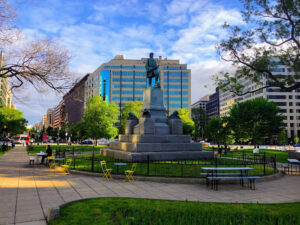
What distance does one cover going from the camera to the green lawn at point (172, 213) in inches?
232

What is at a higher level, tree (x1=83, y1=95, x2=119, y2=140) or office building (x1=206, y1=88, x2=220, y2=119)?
office building (x1=206, y1=88, x2=220, y2=119)

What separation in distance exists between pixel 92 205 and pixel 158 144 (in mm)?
11307

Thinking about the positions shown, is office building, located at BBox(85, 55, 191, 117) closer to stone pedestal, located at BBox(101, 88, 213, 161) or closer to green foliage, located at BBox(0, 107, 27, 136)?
green foliage, located at BBox(0, 107, 27, 136)

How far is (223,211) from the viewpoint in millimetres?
6742

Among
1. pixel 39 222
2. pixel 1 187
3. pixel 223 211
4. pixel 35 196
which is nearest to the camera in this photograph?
pixel 39 222

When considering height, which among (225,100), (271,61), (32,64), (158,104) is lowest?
(158,104)

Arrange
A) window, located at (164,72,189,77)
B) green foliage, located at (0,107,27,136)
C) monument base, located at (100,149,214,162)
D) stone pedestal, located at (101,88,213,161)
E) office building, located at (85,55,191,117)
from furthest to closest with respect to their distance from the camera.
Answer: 1. window, located at (164,72,189,77)
2. office building, located at (85,55,191,117)
3. green foliage, located at (0,107,27,136)
4. stone pedestal, located at (101,88,213,161)
5. monument base, located at (100,149,214,162)

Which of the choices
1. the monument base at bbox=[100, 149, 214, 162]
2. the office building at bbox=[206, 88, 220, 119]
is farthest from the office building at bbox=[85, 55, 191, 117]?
the monument base at bbox=[100, 149, 214, 162]

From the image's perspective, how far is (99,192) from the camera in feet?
30.3

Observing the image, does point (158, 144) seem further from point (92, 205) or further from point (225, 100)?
point (225, 100)

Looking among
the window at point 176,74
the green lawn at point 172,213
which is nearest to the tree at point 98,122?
the green lawn at point 172,213

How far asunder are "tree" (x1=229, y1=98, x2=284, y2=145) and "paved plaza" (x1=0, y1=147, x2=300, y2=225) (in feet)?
120

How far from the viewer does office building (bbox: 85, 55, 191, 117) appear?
104 m

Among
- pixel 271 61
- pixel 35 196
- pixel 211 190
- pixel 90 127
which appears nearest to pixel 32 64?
pixel 35 196
